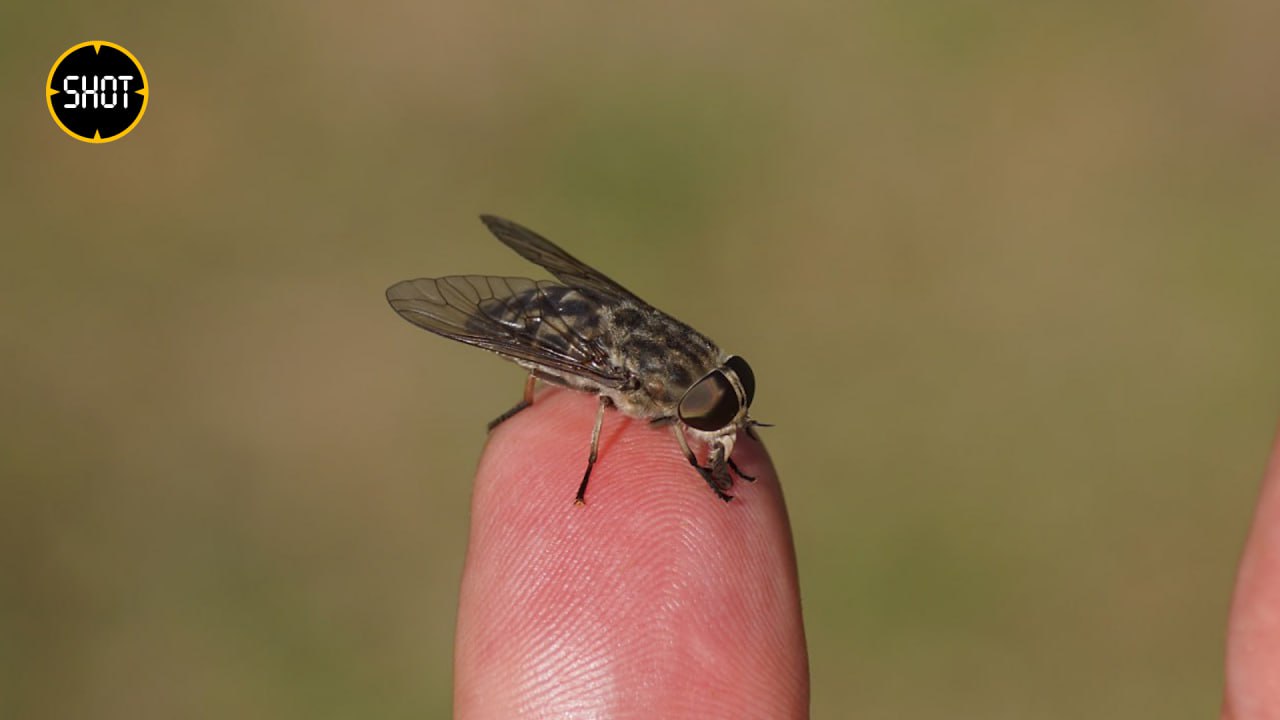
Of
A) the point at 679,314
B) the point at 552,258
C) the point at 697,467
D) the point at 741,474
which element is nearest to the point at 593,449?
the point at 697,467

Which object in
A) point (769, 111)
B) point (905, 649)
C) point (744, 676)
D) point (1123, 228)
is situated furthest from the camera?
point (769, 111)

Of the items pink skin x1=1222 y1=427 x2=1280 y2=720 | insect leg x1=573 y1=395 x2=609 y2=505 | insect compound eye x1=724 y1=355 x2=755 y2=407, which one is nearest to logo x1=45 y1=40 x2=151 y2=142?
insect leg x1=573 y1=395 x2=609 y2=505

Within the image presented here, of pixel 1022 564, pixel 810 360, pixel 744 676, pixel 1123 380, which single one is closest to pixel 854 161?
pixel 810 360

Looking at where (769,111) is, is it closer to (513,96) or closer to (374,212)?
(513,96)

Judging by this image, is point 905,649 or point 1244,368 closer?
point 905,649

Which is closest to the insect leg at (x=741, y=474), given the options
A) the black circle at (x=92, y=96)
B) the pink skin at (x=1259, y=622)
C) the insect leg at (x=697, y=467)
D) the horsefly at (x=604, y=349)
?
the horsefly at (x=604, y=349)

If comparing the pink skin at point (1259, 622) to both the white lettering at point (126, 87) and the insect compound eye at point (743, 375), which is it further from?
the white lettering at point (126, 87)

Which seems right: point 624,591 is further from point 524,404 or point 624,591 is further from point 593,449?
point 524,404

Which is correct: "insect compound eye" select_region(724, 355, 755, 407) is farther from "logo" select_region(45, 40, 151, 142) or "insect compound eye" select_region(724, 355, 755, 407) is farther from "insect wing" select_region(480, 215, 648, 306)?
"logo" select_region(45, 40, 151, 142)
